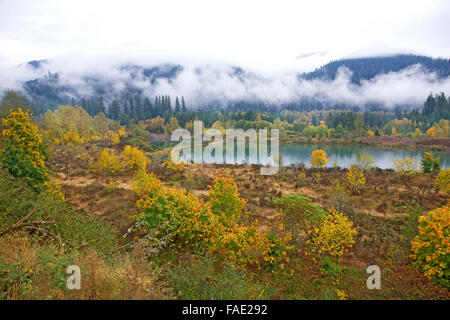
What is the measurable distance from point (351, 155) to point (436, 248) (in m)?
64.7

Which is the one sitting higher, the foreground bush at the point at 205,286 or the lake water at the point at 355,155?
the foreground bush at the point at 205,286

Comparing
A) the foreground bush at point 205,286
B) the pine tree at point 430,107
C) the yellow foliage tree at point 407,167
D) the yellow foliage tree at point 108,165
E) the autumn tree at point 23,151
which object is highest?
the pine tree at point 430,107

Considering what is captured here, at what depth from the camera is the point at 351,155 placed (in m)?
68.0

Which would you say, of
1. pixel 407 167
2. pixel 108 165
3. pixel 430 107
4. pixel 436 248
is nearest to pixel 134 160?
pixel 108 165

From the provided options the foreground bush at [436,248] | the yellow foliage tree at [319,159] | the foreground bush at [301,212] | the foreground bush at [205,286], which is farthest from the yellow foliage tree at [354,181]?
the foreground bush at [205,286]

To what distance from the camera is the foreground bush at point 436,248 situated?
9133 millimetres

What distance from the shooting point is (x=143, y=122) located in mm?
119875

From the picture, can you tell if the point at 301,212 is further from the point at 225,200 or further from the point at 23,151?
the point at 23,151

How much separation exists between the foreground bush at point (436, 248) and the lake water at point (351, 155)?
124 feet

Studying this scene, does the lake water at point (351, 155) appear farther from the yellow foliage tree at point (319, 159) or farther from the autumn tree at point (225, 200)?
the autumn tree at point (225, 200)

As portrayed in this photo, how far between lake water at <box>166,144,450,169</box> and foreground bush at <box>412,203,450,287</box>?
3791 centimetres
